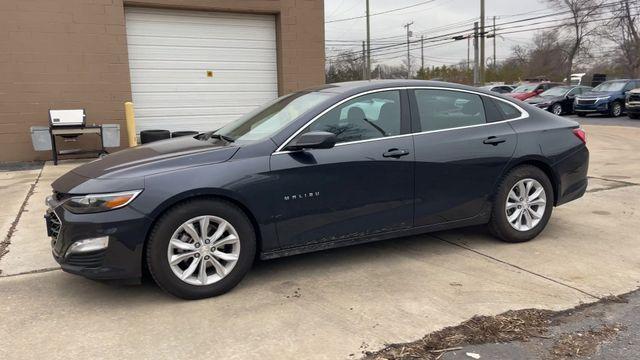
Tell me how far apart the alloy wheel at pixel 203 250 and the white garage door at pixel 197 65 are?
853cm

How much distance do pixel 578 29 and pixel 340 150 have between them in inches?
2006

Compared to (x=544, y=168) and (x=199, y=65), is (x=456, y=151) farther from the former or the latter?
(x=199, y=65)

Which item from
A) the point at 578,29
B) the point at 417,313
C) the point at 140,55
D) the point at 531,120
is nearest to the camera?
the point at 417,313

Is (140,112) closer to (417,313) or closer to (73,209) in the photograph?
(73,209)

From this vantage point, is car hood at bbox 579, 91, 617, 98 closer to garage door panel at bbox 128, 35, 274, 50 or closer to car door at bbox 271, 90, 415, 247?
garage door panel at bbox 128, 35, 274, 50

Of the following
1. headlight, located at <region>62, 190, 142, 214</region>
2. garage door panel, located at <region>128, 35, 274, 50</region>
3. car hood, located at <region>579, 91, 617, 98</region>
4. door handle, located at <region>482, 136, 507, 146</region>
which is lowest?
headlight, located at <region>62, 190, 142, 214</region>

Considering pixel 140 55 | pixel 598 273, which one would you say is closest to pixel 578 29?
pixel 140 55

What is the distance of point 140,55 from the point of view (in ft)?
37.8

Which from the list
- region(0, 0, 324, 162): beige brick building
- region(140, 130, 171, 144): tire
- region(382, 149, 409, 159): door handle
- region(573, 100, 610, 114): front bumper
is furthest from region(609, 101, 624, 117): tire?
region(382, 149, 409, 159): door handle

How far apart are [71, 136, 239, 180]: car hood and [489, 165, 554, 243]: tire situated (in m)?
2.51

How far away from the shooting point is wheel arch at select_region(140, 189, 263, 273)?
3.72 meters

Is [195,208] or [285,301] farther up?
[195,208]

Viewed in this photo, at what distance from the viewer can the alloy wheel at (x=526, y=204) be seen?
5.07m

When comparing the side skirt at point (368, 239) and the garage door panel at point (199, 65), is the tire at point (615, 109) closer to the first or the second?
the garage door panel at point (199, 65)
